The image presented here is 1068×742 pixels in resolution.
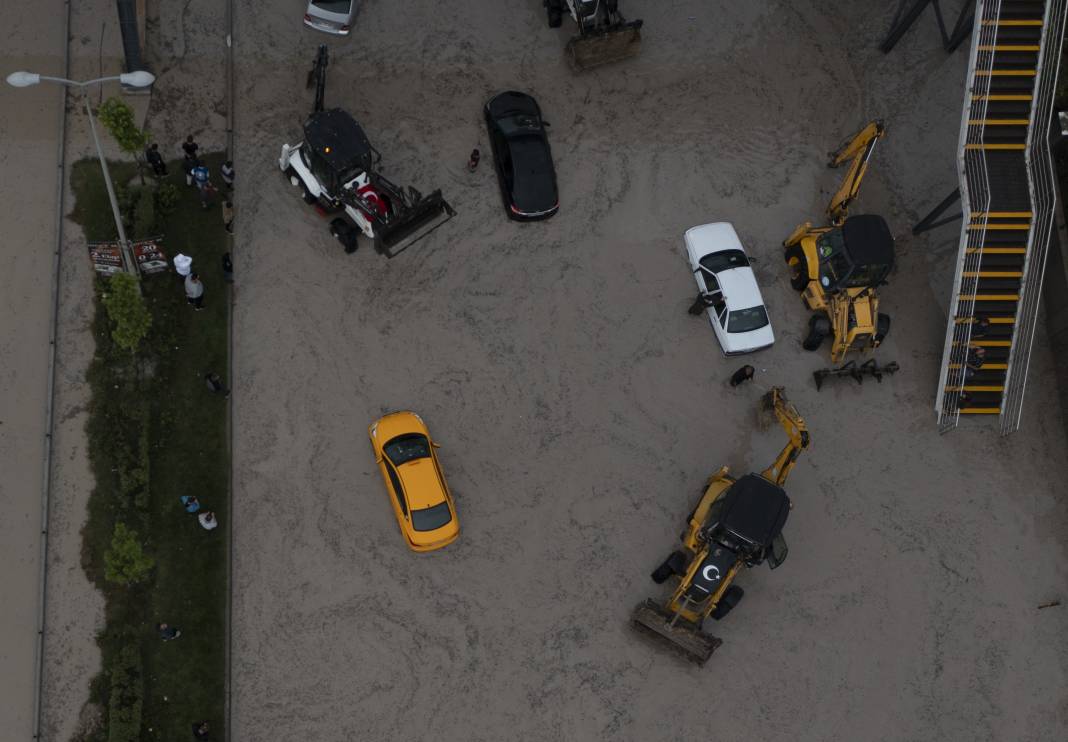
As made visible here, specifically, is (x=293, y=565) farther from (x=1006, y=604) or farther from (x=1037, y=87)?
(x=1037, y=87)

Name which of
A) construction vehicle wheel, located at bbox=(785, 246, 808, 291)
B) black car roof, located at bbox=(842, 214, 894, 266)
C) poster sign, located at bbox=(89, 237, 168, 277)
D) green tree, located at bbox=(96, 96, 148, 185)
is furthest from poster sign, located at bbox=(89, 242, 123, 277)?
black car roof, located at bbox=(842, 214, 894, 266)

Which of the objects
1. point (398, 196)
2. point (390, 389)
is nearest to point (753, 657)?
point (390, 389)

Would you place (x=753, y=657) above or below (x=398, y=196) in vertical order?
below

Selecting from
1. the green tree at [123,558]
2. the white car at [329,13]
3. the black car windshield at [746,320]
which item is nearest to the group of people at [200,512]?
the green tree at [123,558]

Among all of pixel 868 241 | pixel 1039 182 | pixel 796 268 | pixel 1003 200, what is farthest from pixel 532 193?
pixel 1039 182

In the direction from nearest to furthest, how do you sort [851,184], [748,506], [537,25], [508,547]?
1. [748,506]
2. [508,547]
3. [851,184]
4. [537,25]

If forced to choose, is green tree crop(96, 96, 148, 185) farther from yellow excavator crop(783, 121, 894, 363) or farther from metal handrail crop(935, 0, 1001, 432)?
metal handrail crop(935, 0, 1001, 432)

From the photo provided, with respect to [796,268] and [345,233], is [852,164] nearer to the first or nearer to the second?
[796,268]
